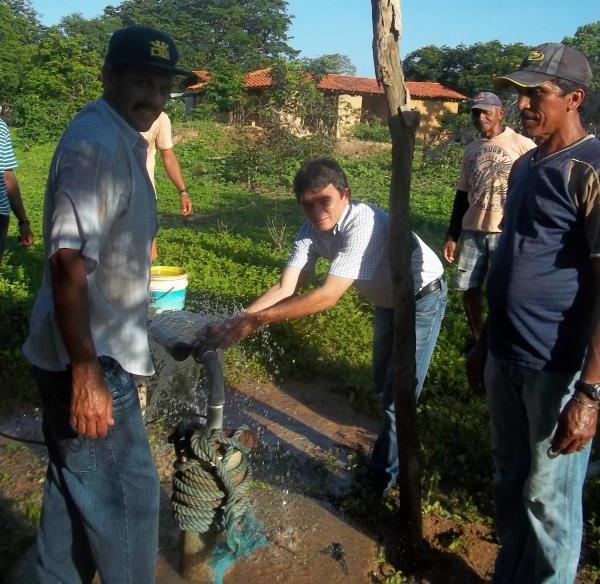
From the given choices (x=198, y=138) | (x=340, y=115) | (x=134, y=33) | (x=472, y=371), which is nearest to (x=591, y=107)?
(x=472, y=371)

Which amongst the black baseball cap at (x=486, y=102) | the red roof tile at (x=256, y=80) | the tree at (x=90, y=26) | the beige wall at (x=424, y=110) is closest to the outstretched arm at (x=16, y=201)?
the black baseball cap at (x=486, y=102)

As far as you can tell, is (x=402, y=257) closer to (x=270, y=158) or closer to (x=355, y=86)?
(x=270, y=158)

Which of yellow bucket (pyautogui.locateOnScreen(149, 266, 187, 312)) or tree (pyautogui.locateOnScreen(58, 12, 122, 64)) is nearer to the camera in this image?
yellow bucket (pyautogui.locateOnScreen(149, 266, 187, 312))

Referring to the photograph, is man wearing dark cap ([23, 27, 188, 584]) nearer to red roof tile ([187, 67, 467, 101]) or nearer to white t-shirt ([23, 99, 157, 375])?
white t-shirt ([23, 99, 157, 375])

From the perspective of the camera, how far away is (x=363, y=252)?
300 centimetres

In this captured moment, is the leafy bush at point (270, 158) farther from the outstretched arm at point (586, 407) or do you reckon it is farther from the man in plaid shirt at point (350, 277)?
the outstretched arm at point (586, 407)

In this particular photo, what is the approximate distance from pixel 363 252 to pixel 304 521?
1364mm

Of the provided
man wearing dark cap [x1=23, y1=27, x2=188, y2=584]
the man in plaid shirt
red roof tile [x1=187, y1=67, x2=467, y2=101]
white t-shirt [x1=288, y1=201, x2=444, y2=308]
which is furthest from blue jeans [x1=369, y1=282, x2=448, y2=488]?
red roof tile [x1=187, y1=67, x2=467, y2=101]

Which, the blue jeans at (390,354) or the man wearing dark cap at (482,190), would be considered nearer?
the blue jeans at (390,354)

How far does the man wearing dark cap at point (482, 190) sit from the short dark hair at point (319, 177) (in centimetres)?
216

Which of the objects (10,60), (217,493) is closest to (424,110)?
(10,60)

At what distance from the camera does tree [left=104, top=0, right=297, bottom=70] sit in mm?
51344

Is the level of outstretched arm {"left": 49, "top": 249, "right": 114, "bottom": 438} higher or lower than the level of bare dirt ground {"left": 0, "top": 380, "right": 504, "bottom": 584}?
higher

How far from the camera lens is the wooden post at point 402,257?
246 cm
